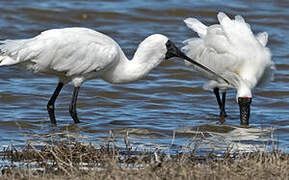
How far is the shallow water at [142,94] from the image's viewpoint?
918 centimetres

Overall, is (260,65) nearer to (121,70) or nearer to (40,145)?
(121,70)

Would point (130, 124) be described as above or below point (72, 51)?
below

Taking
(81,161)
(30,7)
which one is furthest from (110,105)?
(30,7)

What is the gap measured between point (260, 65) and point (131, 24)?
732cm

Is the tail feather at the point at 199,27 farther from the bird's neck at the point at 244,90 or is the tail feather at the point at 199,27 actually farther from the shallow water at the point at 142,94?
the shallow water at the point at 142,94

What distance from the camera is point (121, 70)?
970 centimetres

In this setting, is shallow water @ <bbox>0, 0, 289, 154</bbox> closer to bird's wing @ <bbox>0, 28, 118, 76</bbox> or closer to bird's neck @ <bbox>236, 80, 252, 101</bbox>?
bird's neck @ <bbox>236, 80, 252, 101</bbox>

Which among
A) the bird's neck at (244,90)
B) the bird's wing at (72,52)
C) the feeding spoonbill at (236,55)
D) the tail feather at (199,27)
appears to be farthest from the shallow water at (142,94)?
the tail feather at (199,27)

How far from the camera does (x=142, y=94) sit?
39.6ft

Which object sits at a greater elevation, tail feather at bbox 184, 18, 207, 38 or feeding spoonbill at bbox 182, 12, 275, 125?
tail feather at bbox 184, 18, 207, 38

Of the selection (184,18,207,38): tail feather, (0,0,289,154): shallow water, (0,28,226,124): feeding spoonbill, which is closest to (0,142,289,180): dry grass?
(0,0,289,154): shallow water

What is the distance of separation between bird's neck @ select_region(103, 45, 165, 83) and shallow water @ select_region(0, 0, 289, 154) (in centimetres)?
65

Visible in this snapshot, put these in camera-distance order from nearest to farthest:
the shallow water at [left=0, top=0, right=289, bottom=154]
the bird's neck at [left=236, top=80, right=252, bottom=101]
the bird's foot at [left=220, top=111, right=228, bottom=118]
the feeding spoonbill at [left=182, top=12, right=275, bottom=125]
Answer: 1. the shallow water at [left=0, top=0, right=289, bottom=154]
2. the bird's neck at [left=236, top=80, right=252, bottom=101]
3. the feeding spoonbill at [left=182, top=12, right=275, bottom=125]
4. the bird's foot at [left=220, top=111, right=228, bottom=118]

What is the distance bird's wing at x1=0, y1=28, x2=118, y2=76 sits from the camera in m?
9.27
